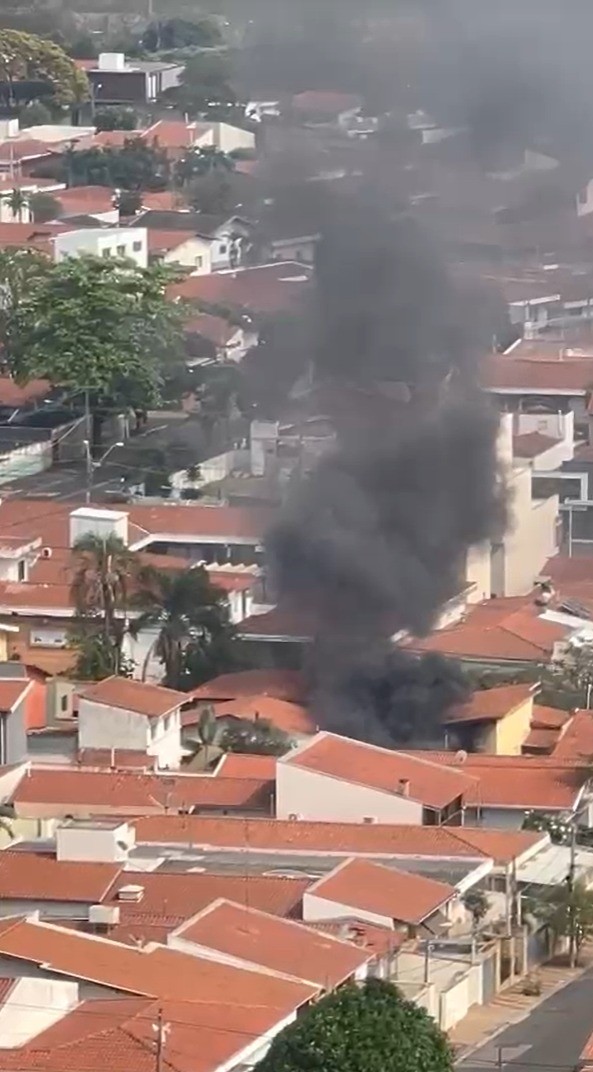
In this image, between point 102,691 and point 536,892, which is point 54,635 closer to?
point 102,691

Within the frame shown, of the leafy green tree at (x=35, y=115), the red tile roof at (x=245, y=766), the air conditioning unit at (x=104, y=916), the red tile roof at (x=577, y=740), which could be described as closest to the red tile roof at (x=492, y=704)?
the red tile roof at (x=577, y=740)

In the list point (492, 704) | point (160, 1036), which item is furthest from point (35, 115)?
point (160, 1036)

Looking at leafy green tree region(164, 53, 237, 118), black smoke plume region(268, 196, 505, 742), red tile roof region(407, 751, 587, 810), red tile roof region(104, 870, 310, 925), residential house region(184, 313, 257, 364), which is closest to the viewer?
red tile roof region(104, 870, 310, 925)

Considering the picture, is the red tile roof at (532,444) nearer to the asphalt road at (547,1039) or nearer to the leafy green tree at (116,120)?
the asphalt road at (547,1039)

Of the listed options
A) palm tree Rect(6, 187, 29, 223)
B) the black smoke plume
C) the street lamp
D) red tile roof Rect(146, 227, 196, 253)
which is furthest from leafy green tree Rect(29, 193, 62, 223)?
the black smoke plume

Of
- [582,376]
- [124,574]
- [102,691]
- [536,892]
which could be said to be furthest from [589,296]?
[536,892]

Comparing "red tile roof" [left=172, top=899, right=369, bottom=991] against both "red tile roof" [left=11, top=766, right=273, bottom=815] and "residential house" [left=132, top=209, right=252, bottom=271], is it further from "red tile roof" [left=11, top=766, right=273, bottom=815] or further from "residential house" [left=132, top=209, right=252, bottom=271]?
"residential house" [left=132, top=209, right=252, bottom=271]

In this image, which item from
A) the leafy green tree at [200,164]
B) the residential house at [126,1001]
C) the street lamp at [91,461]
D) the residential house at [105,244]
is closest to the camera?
the residential house at [126,1001]
